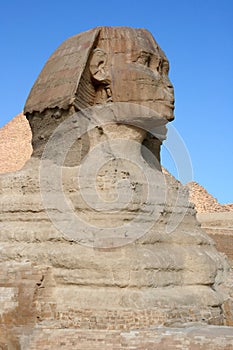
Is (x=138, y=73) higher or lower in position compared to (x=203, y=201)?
lower

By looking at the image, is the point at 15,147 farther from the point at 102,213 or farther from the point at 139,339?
the point at 139,339

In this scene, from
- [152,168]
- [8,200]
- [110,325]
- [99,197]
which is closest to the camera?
[110,325]

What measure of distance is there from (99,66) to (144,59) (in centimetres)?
65

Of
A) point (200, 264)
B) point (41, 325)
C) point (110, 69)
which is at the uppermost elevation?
point (110, 69)

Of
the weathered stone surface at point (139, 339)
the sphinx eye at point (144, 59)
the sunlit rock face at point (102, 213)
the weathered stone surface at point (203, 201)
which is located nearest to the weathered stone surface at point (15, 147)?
the weathered stone surface at point (203, 201)

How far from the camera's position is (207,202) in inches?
2023

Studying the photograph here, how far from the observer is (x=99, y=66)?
9.02m

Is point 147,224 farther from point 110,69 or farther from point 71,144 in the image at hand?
point 110,69

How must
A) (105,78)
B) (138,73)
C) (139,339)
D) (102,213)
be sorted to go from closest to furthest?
(139,339) → (102,213) → (138,73) → (105,78)

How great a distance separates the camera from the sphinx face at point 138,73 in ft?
28.9

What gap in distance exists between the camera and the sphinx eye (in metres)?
8.95

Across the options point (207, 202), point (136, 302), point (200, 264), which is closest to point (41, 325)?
point (136, 302)

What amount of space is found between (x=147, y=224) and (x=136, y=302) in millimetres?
1282

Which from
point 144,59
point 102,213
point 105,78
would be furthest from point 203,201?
point 102,213
